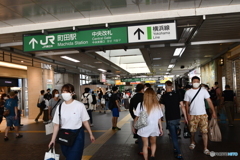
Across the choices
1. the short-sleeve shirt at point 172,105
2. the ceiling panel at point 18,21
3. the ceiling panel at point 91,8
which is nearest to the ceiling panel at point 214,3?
the ceiling panel at point 91,8

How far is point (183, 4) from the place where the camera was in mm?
6547

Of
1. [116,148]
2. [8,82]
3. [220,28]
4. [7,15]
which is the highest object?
[7,15]

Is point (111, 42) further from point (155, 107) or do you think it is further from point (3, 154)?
point (3, 154)

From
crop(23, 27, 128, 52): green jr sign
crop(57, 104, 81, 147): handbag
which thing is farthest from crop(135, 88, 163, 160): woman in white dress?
crop(23, 27, 128, 52): green jr sign

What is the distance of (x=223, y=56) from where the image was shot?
14656 mm

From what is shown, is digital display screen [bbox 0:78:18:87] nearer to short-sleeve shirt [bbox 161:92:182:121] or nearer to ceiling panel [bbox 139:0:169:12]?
ceiling panel [bbox 139:0:169:12]

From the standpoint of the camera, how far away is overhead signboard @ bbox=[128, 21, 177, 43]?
6770 mm

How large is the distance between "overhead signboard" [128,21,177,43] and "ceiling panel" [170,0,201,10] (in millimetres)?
445

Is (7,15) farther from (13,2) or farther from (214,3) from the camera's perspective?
(214,3)

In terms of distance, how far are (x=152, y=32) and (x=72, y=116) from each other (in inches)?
156

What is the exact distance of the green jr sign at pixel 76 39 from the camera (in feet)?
23.1

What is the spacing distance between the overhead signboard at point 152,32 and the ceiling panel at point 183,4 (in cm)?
45

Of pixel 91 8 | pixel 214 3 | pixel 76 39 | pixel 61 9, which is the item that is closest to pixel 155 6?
pixel 214 3

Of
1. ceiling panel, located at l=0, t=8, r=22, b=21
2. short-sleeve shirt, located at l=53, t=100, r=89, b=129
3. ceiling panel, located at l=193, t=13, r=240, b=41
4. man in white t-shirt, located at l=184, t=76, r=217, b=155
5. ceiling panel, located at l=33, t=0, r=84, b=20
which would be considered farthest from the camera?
ceiling panel, located at l=193, t=13, r=240, b=41
